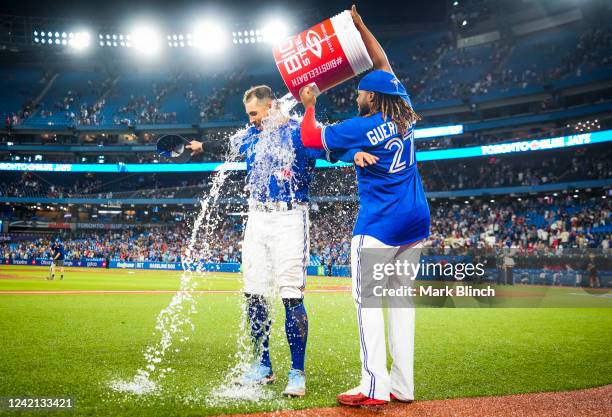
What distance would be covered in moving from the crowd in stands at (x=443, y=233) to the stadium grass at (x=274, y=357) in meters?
15.0

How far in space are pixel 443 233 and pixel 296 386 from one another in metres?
31.2

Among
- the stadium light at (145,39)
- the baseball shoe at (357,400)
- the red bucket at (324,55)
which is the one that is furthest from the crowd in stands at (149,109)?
the baseball shoe at (357,400)

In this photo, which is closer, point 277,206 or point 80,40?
point 277,206

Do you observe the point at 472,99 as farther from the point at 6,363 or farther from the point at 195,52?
the point at 6,363

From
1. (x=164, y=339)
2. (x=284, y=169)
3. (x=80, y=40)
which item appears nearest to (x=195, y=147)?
(x=284, y=169)

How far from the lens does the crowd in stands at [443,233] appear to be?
27250mm

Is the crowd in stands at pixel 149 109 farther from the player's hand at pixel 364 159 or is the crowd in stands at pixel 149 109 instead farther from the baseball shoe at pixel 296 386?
the player's hand at pixel 364 159

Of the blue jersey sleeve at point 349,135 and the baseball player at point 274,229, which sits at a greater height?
the blue jersey sleeve at point 349,135

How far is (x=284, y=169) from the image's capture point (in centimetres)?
416

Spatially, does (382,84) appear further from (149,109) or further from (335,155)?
(149,109)

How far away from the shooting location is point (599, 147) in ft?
105

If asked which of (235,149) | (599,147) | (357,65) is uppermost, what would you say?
(599,147)

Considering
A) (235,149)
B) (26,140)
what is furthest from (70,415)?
(26,140)

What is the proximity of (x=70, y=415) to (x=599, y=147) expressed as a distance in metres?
36.4
